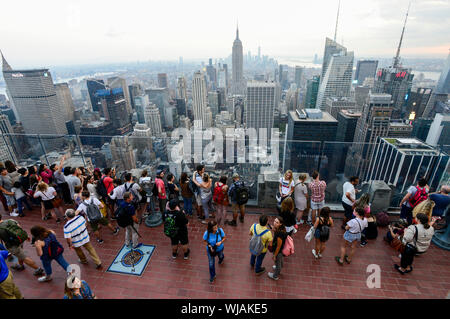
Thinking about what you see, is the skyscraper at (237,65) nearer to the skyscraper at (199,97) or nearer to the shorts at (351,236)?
the skyscraper at (199,97)

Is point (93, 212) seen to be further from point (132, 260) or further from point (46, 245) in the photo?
point (132, 260)

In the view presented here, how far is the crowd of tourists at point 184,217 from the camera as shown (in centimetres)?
394

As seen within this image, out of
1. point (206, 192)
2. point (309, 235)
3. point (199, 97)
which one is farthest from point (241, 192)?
point (199, 97)

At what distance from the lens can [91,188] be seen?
532cm

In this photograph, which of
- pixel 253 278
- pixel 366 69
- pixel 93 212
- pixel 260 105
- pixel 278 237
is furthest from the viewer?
pixel 366 69

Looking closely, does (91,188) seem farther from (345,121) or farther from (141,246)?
(345,121)

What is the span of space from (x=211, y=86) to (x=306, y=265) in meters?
172

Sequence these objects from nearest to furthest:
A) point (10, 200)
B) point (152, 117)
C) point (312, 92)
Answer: point (10, 200), point (152, 117), point (312, 92)

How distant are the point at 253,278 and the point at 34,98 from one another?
10407 cm

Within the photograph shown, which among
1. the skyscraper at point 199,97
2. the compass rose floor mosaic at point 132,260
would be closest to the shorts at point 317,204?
the compass rose floor mosaic at point 132,260

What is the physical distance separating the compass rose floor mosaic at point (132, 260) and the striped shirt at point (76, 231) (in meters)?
0.85

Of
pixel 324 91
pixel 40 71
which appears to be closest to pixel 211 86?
pixel 324 91

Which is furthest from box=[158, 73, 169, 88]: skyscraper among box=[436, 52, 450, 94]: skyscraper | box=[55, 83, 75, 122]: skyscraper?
box=[436, 52, 450, 94]: skyscraper

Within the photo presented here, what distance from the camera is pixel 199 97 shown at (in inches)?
4552
